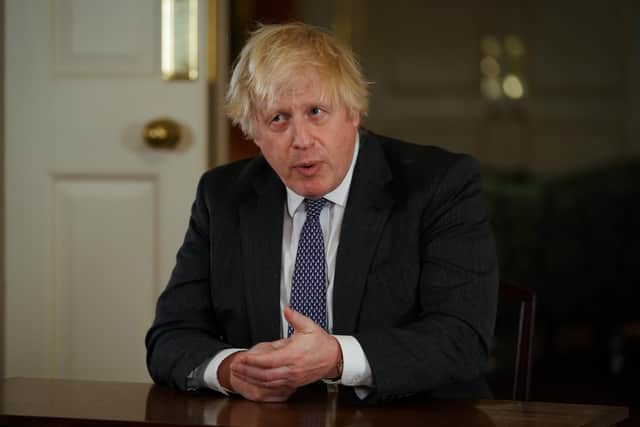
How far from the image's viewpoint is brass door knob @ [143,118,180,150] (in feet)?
9.18

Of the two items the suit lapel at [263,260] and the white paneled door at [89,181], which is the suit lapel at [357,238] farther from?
the white paneled door at [89,181]

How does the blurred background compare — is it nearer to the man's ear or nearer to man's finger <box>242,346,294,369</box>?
the man's ear

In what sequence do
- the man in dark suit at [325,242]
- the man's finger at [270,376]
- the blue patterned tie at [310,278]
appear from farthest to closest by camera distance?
the blue patterned tie at [310,278] < the man in dark suit at [325,242] < the man's finger at [270,376]

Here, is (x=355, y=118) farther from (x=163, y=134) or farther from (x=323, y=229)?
(x=163, y=134)

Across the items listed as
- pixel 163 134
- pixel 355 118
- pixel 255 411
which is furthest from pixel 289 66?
pixel 163 134

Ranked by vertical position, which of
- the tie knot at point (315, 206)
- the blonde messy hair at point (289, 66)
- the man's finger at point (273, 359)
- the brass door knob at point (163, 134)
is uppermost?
the blonde messy hair at point (289, 66)

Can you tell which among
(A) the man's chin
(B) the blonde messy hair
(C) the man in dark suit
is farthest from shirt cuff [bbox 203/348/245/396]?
(B) the blonde messy hair

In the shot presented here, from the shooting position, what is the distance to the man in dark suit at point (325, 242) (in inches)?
69.5

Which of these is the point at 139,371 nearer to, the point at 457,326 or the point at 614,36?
the point at 457,326

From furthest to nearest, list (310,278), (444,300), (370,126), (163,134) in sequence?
(370,126) → (163,134) → (310,278) → (444,300)

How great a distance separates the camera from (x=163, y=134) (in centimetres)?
279

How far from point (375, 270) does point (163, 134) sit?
111 cm

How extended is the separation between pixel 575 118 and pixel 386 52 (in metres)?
1.14

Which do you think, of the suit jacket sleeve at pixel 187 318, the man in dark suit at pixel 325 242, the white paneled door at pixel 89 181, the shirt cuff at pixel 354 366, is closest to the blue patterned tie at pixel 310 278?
the man in dark suit at pixel 325 242
